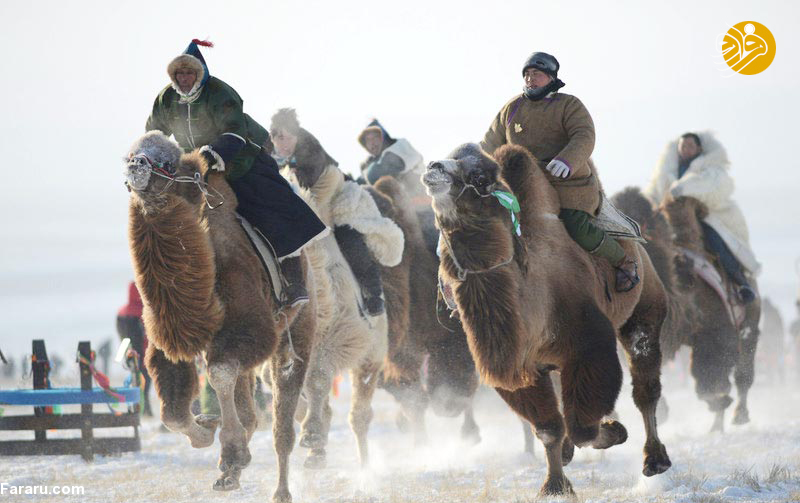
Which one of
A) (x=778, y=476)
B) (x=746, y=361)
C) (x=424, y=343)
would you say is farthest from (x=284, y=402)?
(x=746, y=361)

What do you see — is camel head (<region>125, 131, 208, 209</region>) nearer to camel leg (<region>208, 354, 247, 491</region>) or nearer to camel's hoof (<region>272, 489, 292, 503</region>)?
camel leg (<region>208, 354, 247, 491</region>)

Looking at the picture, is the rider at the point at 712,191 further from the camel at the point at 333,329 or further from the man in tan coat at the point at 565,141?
the man in tan coat at the point at 565,141

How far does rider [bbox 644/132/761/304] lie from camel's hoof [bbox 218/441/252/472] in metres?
6.50

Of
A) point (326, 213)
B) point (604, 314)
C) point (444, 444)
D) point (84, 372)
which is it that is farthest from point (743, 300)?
point (84, 372)

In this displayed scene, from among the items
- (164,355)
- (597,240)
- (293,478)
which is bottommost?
(293,478)

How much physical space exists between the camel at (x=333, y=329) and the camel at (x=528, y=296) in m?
2.31

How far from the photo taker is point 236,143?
7297mm

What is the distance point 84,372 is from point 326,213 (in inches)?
124

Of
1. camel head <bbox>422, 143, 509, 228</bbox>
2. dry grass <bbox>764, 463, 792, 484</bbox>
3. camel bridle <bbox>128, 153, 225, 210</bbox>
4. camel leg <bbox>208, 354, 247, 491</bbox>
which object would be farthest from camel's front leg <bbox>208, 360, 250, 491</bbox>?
dry grass <bbox>764, 463, 792, 484</bbox>

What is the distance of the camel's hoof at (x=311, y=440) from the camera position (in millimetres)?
8992

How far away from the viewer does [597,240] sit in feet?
24.7

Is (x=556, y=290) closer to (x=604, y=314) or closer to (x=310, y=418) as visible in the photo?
(x=604, y=314)

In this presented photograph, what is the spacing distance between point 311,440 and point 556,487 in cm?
238

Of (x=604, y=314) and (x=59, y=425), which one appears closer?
(x=604, y=314)
